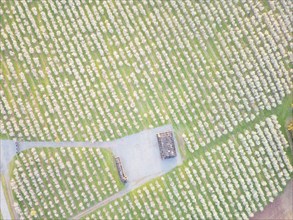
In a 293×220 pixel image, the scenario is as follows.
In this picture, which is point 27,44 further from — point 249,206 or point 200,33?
point 249,206

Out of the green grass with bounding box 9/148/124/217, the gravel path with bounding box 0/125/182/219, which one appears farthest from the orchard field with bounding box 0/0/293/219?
the gravel path with bounding box 0/125/182/219

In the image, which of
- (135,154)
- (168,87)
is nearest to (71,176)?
(135,154)

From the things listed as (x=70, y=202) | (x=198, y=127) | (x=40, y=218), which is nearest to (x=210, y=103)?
(x=198, y=127)

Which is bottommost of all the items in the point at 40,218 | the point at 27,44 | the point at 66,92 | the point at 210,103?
the point at 40,218

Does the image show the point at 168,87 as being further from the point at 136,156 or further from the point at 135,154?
the point at 136,156

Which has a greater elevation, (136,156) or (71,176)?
(71,176)

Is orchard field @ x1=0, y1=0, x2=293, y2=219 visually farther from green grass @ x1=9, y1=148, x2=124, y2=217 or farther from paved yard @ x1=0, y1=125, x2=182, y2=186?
paved yard @ x1=0, y1=125, x2=182, y2=186

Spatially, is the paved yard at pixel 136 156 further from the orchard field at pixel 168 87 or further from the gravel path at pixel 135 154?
the orchard field at pixel 168 87

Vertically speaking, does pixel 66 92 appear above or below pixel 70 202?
above

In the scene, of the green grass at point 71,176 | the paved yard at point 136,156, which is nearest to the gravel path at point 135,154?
the paved yard at point 136,156
